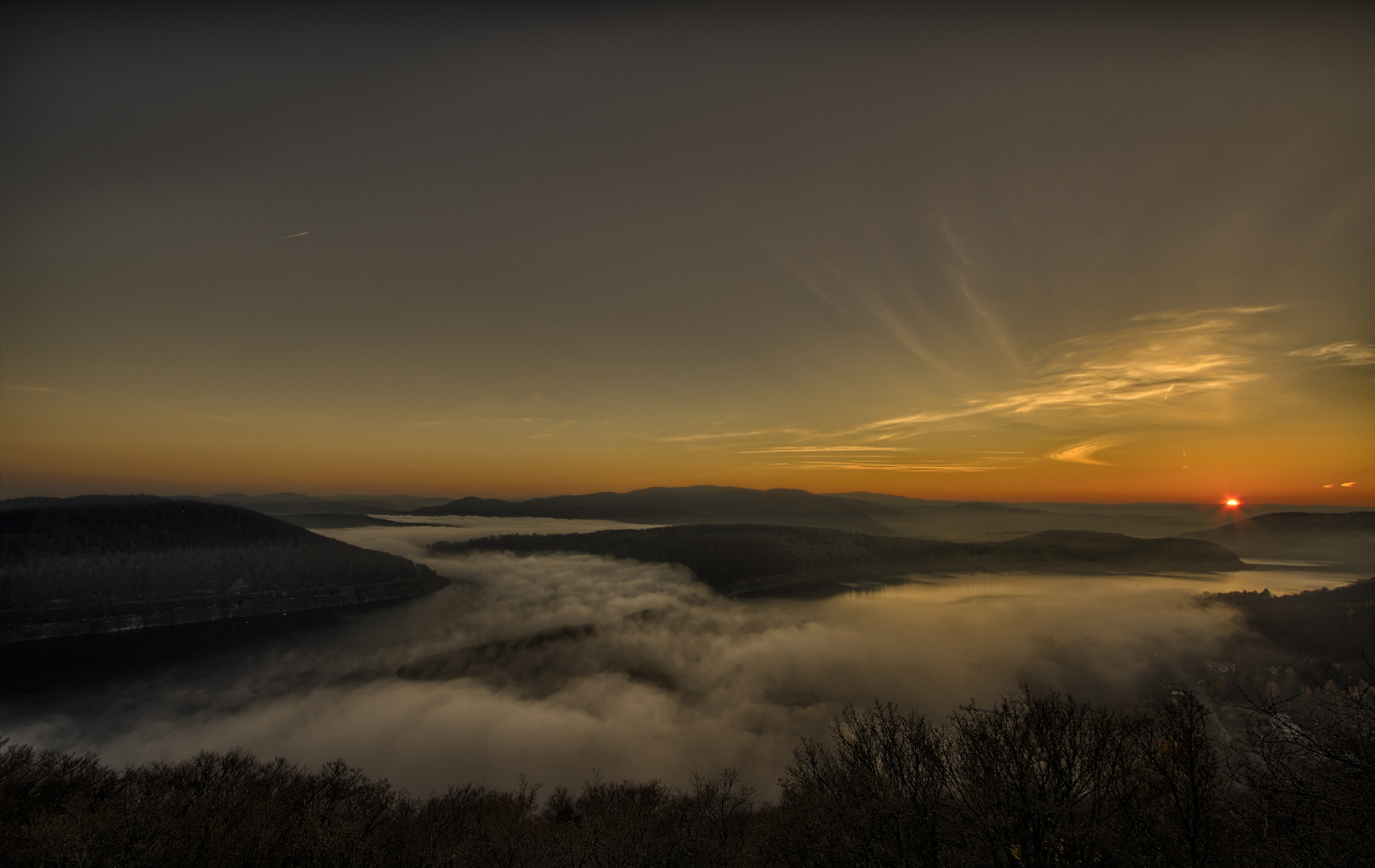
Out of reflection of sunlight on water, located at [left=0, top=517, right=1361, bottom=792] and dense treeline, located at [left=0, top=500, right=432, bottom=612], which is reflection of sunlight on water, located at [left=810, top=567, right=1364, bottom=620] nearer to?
reflection of sunlight on water, located at [left=0, top=517, right=1361, bottom=792]

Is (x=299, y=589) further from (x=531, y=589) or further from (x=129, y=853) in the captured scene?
(x=129, y=853)

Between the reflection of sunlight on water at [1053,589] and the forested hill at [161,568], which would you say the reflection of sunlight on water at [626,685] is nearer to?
the reflection of sunlight on water at [1053,589]

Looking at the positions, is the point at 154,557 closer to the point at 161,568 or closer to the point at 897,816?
the point at 161,568

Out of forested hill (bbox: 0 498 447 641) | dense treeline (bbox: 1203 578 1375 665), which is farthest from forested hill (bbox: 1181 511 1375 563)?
forested hill (bbox: 0 498 447 641)

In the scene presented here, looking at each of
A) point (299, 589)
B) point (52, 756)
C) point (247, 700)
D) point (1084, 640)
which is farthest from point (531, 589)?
point (1084, 640)

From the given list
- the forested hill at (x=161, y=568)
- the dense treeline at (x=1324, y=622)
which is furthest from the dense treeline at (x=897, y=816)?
the forested hill at (x=161, y=568)

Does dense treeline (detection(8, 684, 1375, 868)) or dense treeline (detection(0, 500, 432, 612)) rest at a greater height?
dense treeline (detection(8, 684, 1375, 868))

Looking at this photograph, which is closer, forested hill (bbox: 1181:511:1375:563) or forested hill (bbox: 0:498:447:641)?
forested hill (bbox: 1181:511:1375:563)

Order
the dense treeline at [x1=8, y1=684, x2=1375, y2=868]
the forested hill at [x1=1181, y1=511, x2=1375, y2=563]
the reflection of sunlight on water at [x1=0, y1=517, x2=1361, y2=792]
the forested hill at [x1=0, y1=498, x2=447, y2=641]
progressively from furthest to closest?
the forested hill at [x1=0, y1=498, x2=447, y2=641] → the forested hill at [x1=1181, y1=511, x2=1375, y2=563] → the reflection of sunlight on water at [x1=0, y1=517, x2=1361, y2=792] → the dense treeline at [x1=8, y1=684, x2=1375, y2=868]
